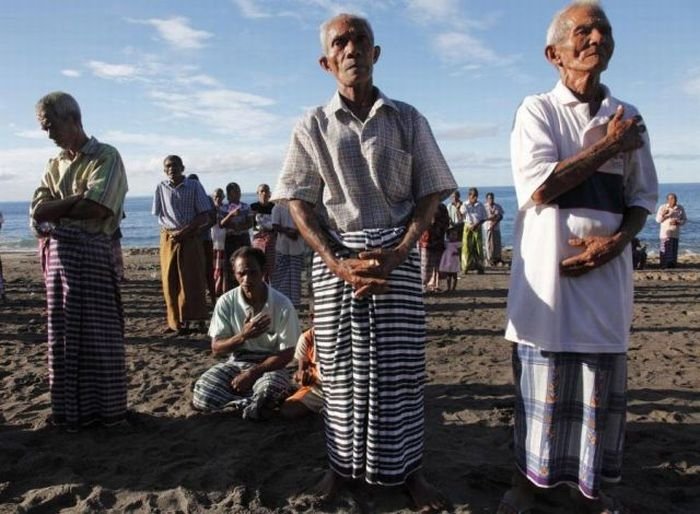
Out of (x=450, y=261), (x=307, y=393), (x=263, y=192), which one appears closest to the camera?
(x=307, y=393)

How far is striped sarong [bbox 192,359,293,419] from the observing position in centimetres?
403

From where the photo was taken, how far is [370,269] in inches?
99.1

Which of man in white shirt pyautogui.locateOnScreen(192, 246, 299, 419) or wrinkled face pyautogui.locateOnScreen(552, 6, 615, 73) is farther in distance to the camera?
man in white shirt pyautogui.locateOnScreen(192, 246, 299, 419)

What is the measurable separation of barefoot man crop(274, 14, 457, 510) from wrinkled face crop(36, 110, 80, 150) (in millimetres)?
1592

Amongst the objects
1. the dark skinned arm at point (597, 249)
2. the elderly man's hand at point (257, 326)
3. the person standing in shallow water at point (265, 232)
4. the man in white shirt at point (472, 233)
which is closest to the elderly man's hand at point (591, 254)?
the dark skinned arm at point (597, 249)

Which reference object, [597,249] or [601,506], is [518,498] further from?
[597,249]

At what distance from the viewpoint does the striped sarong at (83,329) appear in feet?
12.0

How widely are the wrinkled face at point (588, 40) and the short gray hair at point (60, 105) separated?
2.73 metres

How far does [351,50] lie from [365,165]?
489 millimetres

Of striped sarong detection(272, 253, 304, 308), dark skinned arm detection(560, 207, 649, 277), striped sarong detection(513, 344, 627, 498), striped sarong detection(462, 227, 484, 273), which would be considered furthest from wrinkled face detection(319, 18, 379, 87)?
striped sarong detection(462, 227, 484, 273)

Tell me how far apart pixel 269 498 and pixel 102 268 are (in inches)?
70.1

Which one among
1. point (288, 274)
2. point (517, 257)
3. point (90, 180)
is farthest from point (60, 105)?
point (288, 274)

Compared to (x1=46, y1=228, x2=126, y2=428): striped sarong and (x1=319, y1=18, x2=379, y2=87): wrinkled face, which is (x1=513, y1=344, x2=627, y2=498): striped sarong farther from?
(x1=46, y1=228, x2=126, y2=428): striped sarong

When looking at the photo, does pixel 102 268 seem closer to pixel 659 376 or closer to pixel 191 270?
pixel 191 270
